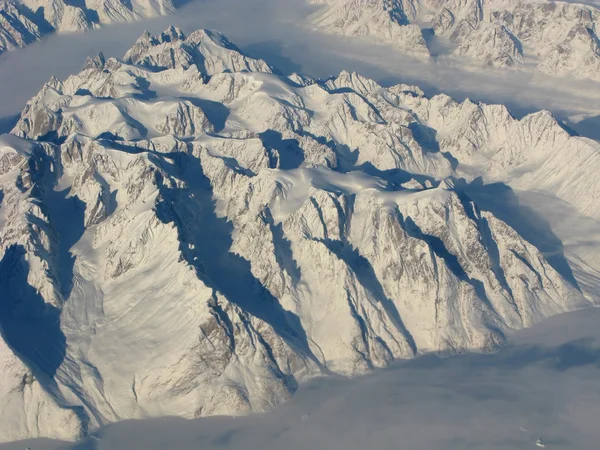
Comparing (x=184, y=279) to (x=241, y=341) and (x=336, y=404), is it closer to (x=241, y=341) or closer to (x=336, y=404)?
(x=241, y=341)

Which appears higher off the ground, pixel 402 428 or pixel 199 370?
pixel 199 370

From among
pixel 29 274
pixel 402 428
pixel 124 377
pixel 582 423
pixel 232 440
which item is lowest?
pixel 582 423

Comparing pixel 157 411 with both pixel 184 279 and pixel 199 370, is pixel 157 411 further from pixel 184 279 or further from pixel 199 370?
pixel 184 279

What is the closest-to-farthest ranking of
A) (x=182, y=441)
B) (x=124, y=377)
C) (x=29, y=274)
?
(x=182, y=441) < (x=124, y=377) < (x=29, y=274)

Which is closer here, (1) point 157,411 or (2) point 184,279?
(1) point 157,411

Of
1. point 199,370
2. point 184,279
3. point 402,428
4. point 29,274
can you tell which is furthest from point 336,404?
point 29,274

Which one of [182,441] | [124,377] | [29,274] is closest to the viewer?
[182,441]

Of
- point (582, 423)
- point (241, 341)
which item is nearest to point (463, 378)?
point (582, 423)

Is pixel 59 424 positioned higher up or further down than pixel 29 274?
further down

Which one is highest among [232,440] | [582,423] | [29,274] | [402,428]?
[29,274]
